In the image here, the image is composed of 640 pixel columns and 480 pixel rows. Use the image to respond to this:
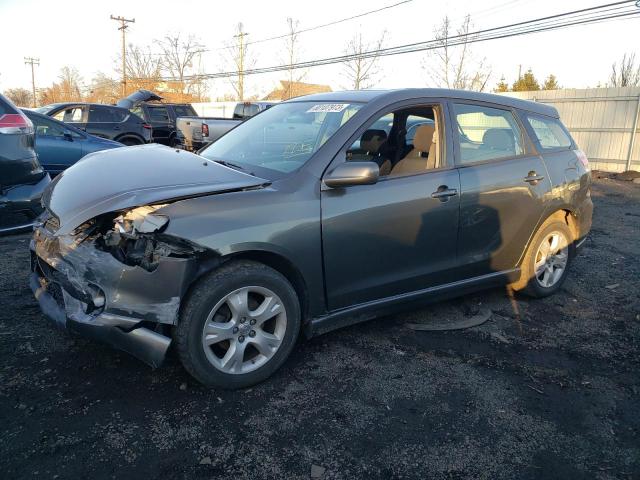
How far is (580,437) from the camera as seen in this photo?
2.61 metres

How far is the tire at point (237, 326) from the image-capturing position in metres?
2.65

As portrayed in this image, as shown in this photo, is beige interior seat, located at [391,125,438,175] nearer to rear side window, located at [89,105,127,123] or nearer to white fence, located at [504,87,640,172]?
rear side window, located at [89,105,127,123]

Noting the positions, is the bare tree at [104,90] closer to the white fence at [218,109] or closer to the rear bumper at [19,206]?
the white fence at [218,109]

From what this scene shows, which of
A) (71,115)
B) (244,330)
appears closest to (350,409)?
(244,330)

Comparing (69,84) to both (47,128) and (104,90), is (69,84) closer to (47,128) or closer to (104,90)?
(104,90)

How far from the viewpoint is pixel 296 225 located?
2904 millimetres

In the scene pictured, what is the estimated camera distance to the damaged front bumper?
8.40 ft

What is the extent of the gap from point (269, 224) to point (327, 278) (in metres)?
0.56

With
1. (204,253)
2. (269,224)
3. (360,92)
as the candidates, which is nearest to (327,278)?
(269,224)

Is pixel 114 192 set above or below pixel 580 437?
above

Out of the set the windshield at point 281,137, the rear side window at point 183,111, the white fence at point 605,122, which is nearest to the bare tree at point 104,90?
the rear side window at point 183,111

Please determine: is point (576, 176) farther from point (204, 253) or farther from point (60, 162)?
point (60, 162)

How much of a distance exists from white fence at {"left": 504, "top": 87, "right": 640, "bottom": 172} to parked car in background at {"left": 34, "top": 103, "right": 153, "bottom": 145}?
13.1 m

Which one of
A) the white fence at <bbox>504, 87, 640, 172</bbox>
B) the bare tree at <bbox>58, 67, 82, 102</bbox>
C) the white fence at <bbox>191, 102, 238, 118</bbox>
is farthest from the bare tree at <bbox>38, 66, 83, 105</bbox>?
the white fence at <bbox>504, 87, 640, 172</bbox>
